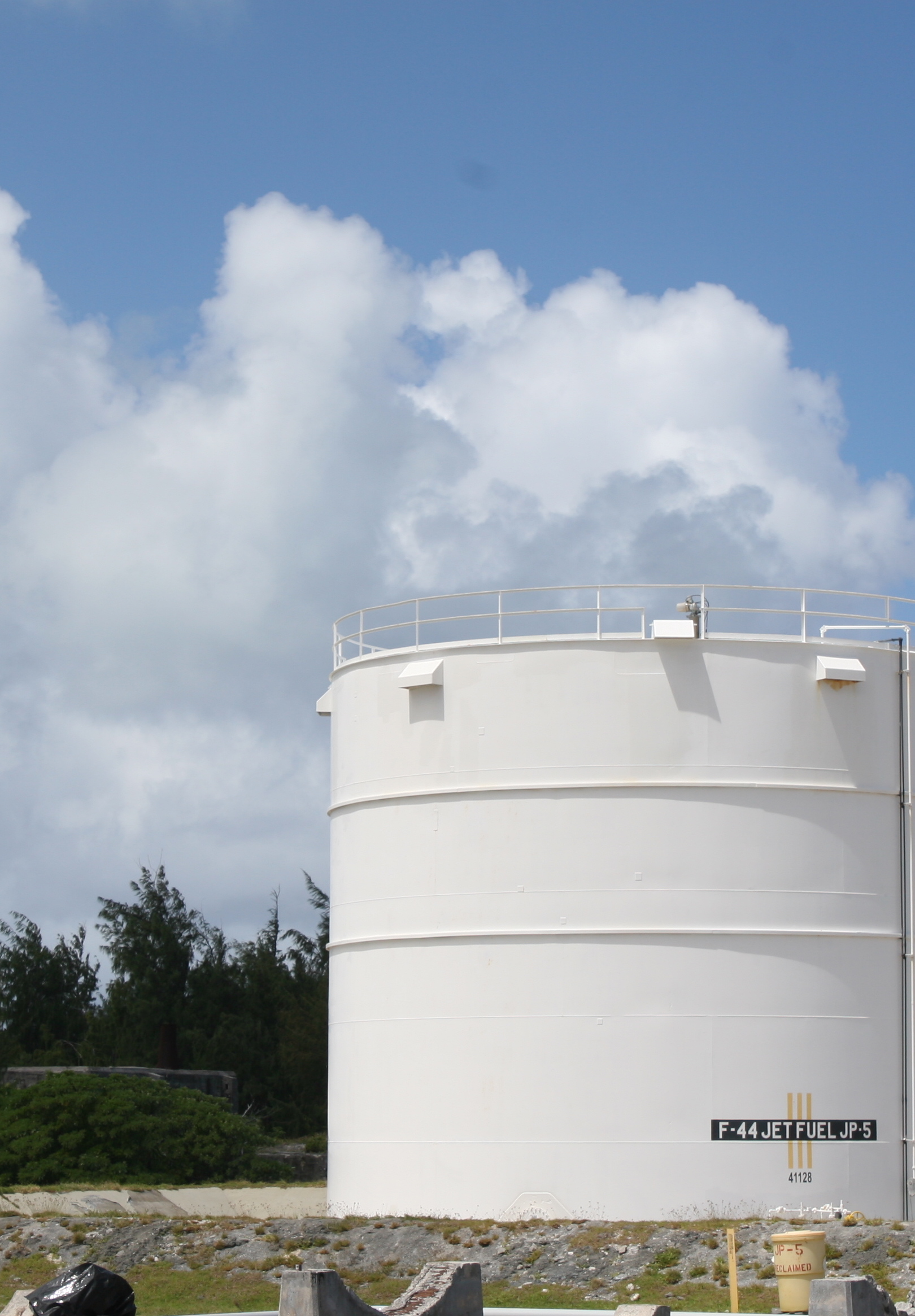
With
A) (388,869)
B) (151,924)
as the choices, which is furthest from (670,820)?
(151,924)

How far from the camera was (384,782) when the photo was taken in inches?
943

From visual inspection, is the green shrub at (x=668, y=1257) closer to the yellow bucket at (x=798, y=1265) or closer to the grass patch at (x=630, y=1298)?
the grass patch at (x=630, y=1298)

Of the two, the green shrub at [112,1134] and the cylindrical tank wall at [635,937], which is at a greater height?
the cylindrical tank wall at [635,937]

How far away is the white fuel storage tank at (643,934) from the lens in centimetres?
2147

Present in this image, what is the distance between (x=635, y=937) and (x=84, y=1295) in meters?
11.9

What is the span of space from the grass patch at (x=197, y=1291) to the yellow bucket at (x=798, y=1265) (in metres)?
6.16

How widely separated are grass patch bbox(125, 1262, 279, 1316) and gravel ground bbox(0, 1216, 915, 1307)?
0.72 ft

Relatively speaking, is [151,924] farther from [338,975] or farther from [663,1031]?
[663,1031]

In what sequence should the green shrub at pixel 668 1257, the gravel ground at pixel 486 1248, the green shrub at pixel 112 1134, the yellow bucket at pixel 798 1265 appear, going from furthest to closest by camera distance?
the green shrub at pixel 112 1134 → the green shrub at pixel 668 1257 → the gravel ground at pixel 486 1248 → the yellow bucket at pixel 798 1265

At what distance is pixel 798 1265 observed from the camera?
1476cm

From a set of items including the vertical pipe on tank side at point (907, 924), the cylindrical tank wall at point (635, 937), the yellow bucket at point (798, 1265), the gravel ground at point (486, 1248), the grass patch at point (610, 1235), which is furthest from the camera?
the vertical pipe on tank side at point (907, 924)

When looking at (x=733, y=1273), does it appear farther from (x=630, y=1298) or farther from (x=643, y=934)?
(x=643, y=934)

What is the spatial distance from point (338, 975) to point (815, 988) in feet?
23.9

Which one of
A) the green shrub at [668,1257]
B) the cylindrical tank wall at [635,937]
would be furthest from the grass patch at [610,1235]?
the cylindrical tank wall at [635,937]
